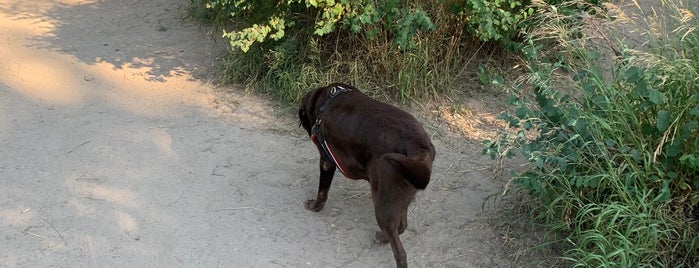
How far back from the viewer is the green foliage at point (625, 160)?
3.27m

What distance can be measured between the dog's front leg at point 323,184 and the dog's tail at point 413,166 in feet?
2.57

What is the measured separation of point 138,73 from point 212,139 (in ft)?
4.75

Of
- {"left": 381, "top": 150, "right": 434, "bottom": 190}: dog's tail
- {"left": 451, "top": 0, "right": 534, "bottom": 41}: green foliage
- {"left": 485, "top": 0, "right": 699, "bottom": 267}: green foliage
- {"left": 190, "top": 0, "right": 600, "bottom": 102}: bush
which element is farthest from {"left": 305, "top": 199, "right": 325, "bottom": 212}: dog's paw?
{"left": 451, "top": 0, "right": 534, "bottom": 41}: green foliage

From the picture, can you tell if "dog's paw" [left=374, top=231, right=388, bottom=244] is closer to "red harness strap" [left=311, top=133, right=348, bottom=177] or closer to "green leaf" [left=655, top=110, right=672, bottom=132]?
"red harness strap" [left=311, top=133, right=348, bottom=177]

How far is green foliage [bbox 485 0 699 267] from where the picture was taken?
3.27 meters

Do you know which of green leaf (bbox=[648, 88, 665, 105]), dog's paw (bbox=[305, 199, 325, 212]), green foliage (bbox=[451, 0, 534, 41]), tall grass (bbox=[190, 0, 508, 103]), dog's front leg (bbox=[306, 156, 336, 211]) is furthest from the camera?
tall grass (bbox=[190, 0, 508, 103])

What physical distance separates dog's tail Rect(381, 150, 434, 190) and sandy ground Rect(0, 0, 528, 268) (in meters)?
0.71

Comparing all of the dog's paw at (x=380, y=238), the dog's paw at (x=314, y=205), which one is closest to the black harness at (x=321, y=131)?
the dog's paw at (x=314, y=205)

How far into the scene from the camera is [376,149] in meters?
3.53

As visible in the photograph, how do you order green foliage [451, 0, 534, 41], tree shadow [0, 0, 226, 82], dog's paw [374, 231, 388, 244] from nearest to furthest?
1. dog's paw [374, 231, 388, 244]
2. green foliage [451, 0, 534, 41]
3. tree shadow [0, 0, 226, 82]

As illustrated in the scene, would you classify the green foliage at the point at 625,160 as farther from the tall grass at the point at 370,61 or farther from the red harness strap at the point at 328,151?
the tall grass at the point at 370,61

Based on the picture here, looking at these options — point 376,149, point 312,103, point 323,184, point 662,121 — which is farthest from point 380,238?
point 662,121

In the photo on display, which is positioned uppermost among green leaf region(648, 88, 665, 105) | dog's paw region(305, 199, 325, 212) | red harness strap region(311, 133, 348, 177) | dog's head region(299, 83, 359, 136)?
green leaf region(648, 88, 665, 105)

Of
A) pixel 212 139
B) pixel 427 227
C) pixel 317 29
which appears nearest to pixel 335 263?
pixel 427 227
